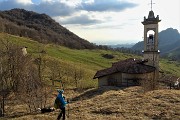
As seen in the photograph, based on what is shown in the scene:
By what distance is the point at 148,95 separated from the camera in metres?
26.5

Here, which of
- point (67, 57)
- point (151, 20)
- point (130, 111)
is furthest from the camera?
point (67, 57)

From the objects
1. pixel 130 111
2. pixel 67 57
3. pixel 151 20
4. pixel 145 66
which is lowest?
pixel 130 111

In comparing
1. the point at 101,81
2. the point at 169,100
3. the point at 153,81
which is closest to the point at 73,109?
the point at 169,100

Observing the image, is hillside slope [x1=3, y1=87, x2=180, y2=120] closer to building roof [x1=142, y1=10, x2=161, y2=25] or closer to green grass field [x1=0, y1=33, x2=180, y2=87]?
building roof [x1=142, y1=10, x2=161, y2=25]

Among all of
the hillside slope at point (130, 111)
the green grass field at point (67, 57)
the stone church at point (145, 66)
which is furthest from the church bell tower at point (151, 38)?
the green grass field at point (67, 57)

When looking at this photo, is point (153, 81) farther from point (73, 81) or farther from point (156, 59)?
point (73, 81)

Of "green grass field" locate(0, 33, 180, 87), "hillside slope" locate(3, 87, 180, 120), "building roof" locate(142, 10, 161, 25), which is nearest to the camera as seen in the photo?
"hillside slope" locate(3, 87, 180, 120)

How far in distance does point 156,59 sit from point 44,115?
26619mm

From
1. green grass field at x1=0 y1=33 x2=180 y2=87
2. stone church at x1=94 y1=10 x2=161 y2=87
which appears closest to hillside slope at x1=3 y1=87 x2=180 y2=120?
stone church at x1=94 y1=10 x2=161 y2=87

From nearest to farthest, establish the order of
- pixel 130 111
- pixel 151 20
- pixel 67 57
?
pixel 130 111
pixel 151 20
pixel 67 57

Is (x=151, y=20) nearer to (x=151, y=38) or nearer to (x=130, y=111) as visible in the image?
(x=151, y=38)

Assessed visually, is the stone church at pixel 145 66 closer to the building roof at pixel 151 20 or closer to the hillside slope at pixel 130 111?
the building roof at pixel 151 20

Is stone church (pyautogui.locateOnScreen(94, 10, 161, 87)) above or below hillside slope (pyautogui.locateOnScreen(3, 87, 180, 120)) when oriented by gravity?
above

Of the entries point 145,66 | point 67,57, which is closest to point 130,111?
point 145,66
